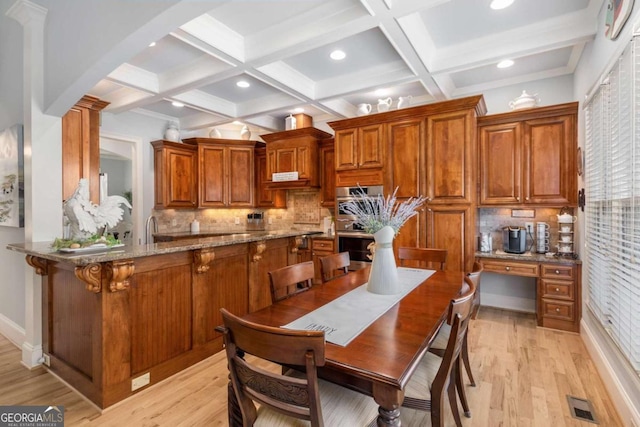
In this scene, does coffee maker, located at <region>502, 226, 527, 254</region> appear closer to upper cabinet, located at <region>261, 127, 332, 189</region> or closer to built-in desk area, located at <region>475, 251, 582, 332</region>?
built-in desk area, located at <region>475, 251, 582, 332</region>

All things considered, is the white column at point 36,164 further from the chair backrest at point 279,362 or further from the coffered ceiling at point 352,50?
the chair backrest at point 279,362

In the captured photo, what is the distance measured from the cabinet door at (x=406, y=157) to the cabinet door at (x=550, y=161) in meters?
1.13

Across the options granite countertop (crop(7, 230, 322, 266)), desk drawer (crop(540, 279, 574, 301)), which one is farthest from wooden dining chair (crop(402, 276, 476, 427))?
desk drawer (crop(540, 279, 574, 301))

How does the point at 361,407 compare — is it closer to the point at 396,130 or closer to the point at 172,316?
the point at 172,316

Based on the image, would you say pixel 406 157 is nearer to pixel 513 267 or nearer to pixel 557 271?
pixel 513 267

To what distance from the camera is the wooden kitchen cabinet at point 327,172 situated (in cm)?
479

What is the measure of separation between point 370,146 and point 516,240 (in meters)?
2.03

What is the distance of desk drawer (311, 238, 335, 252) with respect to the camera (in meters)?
4.59

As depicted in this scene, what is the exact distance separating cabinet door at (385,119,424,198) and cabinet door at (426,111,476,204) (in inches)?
4.2

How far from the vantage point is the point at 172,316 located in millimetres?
2379

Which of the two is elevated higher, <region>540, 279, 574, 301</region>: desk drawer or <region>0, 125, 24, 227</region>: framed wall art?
<region>0, 125, 24, 227</region>: framed wall art

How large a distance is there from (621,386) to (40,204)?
447 cm

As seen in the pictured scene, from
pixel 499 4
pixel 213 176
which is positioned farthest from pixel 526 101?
pixel 213 176

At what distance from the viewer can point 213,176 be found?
5.25m
